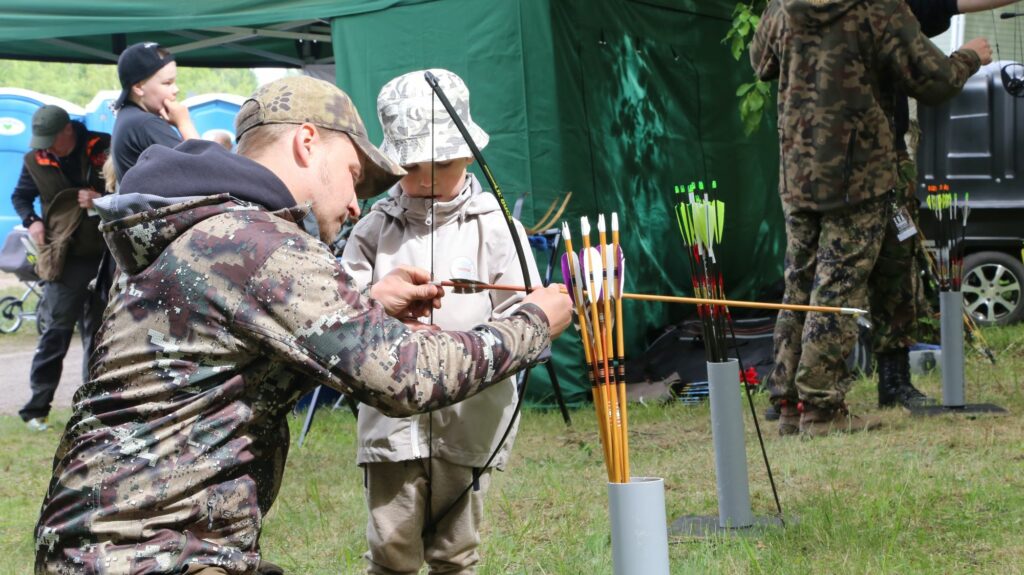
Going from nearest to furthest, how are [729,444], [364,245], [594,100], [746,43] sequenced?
[364,245], [729,444], [594,100], [746,43]

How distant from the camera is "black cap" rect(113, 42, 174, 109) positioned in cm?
535

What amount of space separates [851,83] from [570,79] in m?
2.01

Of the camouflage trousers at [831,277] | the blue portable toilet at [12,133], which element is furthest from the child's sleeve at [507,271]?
the blue portable toilet at [12,133]

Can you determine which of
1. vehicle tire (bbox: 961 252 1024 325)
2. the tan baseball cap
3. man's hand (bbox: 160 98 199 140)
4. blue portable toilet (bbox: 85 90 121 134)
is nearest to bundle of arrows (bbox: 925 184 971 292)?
vehicle tire (bbox: 961 252 1024 325)

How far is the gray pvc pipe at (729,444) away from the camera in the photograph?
3584 millimetres

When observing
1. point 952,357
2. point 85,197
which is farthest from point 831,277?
point 85,197

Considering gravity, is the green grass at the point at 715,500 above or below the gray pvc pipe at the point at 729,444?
below

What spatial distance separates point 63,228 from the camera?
669cm

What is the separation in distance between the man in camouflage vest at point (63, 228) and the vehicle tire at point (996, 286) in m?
6.05

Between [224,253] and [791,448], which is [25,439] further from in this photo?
[224,253]

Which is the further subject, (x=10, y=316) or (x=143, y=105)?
(x=10, y=316)

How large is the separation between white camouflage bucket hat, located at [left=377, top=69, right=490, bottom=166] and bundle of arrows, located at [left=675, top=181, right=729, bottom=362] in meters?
0.63

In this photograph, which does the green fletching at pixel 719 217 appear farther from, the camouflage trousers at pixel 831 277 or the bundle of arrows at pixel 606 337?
the camouflage trousers at pixel 831 277

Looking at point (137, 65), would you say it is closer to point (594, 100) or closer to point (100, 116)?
point (594, 100)
